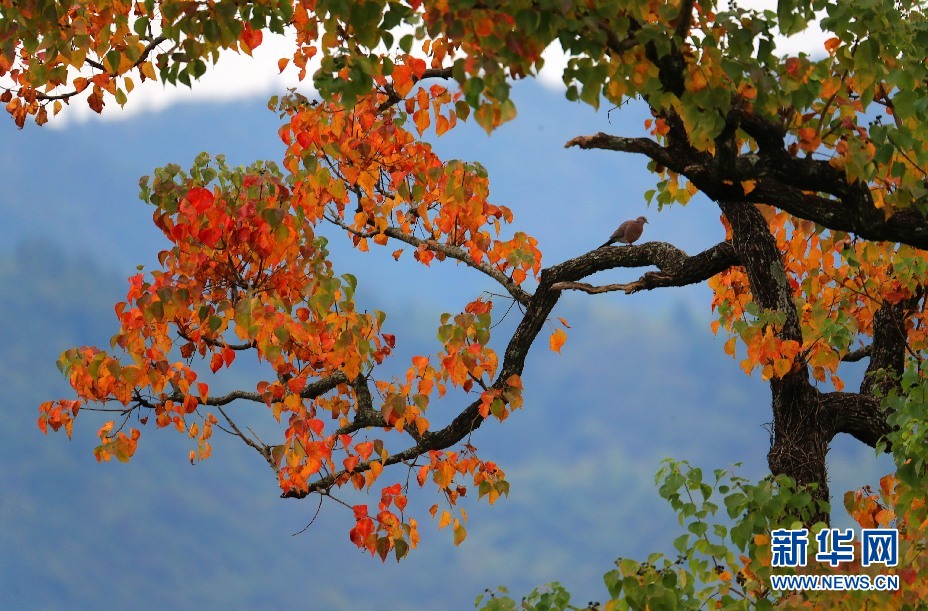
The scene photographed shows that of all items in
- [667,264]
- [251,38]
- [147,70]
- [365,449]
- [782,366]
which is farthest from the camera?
[365,449]

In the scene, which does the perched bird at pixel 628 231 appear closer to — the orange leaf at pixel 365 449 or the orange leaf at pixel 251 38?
the orange leaf at pixel 365 449

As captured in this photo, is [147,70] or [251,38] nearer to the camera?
[251,38]

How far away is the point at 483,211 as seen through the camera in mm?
9695

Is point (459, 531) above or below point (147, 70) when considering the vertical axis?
below

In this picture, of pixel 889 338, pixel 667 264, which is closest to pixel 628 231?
pixel 667 264

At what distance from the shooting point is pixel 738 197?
6.02m

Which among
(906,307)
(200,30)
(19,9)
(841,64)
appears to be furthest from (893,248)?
(19,9)

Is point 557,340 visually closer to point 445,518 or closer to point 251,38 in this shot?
point 445,518

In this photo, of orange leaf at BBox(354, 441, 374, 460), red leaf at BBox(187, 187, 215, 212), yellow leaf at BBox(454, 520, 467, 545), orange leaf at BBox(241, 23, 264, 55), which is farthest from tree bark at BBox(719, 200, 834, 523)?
red leaf at BBox(187, 187, 215, 212)

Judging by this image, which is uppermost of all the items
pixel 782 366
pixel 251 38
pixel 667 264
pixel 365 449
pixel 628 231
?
pixel 628 231

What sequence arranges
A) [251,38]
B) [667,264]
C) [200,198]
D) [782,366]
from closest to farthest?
[251,38] → [200,198] → [782,366] → [667,264]

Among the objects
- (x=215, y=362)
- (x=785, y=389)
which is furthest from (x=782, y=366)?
(x=215, y=362)

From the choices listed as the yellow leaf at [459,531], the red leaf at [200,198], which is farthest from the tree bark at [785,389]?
the red leaf at [200,198]

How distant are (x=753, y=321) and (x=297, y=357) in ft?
13.2
